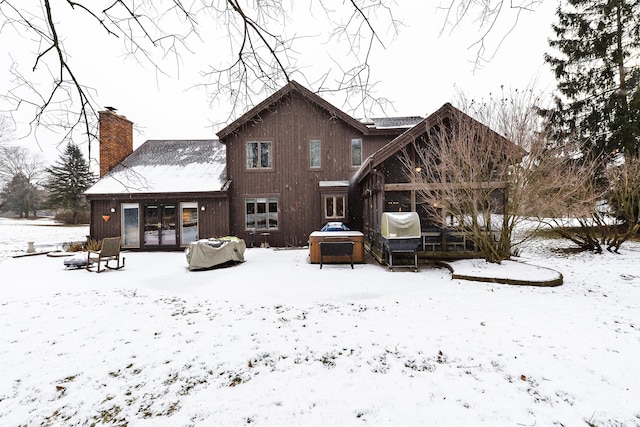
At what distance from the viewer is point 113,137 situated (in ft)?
50.1

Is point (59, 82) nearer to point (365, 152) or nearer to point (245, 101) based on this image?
point (245, 101)

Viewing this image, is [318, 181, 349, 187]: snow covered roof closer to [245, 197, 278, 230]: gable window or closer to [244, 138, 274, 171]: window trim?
[245, 197, 278, 230]: gable window

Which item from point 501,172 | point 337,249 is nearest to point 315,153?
point 337,249

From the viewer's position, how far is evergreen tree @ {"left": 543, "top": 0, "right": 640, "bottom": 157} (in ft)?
47.4

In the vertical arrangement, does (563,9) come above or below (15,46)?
above

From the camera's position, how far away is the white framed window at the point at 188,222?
1391 centimetres

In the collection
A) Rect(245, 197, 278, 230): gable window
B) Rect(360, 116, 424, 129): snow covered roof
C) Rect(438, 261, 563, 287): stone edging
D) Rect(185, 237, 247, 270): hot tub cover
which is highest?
Rect(360, 116, 424, 129): snow covered roof

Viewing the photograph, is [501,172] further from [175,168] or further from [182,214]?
[175,168]

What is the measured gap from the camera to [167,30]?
276 centimetres

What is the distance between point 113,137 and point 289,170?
10.5m

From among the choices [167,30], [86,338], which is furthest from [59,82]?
[86,338]

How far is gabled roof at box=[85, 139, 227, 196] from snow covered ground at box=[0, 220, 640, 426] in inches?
294

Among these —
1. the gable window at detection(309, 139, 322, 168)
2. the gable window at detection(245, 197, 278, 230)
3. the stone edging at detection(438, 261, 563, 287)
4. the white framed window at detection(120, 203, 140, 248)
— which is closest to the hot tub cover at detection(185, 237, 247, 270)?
the gable window at detection(245, 197, 278, 230)

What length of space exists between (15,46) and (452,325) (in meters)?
6.62
